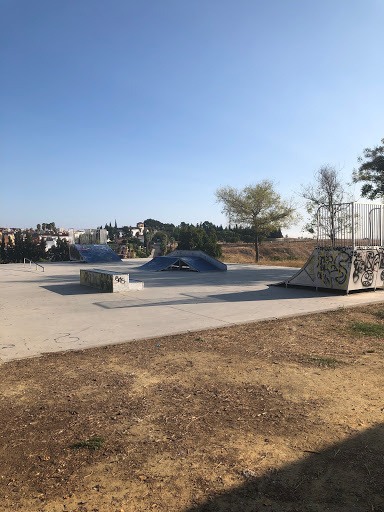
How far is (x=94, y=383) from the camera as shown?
4.60 m

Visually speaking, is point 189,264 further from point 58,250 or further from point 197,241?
point 197,241

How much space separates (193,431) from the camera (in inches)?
133

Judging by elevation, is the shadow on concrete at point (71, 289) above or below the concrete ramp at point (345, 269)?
below

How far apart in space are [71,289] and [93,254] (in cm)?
1760

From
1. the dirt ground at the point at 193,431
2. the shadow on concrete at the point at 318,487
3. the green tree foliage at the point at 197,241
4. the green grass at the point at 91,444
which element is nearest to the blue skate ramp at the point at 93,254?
the green tree foliage at the point at 197,241

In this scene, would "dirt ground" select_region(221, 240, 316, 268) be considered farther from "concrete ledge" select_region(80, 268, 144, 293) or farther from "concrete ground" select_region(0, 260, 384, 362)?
"concrete ground" select_region(0, 260, 384, 362)

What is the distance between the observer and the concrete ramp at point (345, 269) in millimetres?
12297

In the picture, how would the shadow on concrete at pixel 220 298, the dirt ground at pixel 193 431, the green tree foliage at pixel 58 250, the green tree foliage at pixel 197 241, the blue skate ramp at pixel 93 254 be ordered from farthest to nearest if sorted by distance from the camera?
the green tree foliage at pixel 197 241 < the green tree foliage at pixel 58 250 < the blue skate ramp at pixel 93 254 < the shadow on concrete at pixel 220 298 < the dirt ground at pixel 193 431

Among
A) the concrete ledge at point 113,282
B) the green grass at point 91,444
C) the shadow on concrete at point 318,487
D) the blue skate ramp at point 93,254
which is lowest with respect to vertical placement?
the shadow on concrete at point 318,487

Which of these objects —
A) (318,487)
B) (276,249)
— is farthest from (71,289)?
(276,249)

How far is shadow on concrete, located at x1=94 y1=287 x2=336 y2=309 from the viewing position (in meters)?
10.5

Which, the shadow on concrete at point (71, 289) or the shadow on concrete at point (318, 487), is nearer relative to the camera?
the shadow on concrete at point (318, 487)

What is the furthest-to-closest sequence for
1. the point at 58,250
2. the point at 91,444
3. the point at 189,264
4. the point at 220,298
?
the point at 58,250 < the point at 189,264 < the point at 220,298 < the point at 91,444

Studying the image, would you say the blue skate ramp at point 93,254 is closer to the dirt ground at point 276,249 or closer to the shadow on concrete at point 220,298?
the shadow on concrete at point 220,298
